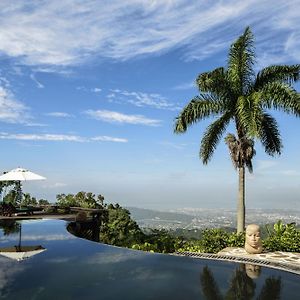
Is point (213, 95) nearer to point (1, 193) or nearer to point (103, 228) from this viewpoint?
point (103, 228)

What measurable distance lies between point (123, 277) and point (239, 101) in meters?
11.8

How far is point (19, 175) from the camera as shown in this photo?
21875 mm

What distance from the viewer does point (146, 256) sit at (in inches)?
431

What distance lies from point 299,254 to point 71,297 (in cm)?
991

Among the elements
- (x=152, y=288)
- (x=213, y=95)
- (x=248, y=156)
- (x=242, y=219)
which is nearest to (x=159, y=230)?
(x=242, y=219)

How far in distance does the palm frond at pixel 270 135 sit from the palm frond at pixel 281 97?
937 millimetres

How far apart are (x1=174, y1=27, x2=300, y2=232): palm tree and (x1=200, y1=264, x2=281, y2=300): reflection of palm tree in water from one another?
370 inches

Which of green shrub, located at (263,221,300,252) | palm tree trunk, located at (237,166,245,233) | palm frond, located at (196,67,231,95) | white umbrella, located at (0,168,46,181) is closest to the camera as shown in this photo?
green shrub, located at (263,221,300,252)

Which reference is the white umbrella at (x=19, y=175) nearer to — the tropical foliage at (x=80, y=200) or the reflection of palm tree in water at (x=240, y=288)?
the tropical foliage at (x=80, y=200)

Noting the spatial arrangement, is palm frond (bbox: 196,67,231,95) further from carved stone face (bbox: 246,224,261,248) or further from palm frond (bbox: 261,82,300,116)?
carved stone face (bbox: 246,224,261,248)

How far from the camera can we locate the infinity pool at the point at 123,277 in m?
7.59

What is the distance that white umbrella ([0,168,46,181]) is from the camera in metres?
21.5

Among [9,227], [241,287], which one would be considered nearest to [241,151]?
[241,287]

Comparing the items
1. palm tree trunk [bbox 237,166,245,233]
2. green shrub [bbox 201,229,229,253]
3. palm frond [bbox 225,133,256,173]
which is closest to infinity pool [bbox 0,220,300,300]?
green shrub [bbox 201,229,229,253]
